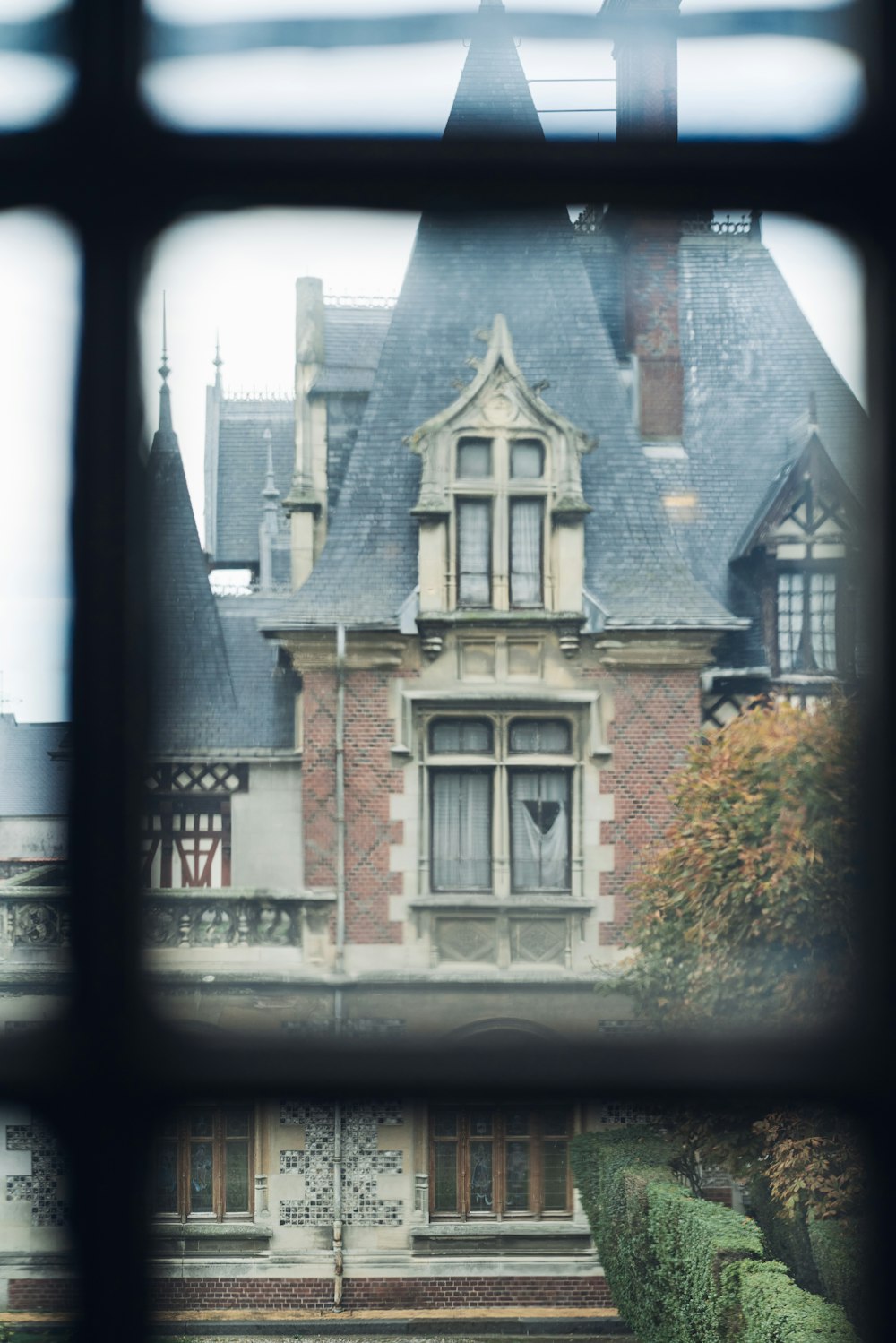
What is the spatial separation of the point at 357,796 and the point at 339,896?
0.51m

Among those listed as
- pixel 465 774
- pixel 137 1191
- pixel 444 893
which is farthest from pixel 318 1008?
pixel 137 1191

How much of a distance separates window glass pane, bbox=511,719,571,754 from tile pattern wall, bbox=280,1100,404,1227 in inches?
70.1

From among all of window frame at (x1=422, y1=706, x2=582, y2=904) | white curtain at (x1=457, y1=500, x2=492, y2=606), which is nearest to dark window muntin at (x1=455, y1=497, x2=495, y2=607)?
white curtain at (x1=457, y1=500, x2=492, y2=606)

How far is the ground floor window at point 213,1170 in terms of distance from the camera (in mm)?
7031

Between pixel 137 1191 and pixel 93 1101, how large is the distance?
0.08 m

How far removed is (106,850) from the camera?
82 centimetres

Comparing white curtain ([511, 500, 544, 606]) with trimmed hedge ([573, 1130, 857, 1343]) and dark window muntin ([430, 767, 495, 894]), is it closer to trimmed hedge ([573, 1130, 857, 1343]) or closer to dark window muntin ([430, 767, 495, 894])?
dark window muntin ([430, 767, 495, 894])

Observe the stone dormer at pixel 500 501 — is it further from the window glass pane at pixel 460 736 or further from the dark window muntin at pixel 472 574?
the window glass pane at pixel 460 736

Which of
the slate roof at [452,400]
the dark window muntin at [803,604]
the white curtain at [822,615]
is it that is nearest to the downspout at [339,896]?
the slate roof at [452,400]

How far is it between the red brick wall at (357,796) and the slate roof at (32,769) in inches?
220

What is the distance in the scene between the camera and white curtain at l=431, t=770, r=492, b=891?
6.97m

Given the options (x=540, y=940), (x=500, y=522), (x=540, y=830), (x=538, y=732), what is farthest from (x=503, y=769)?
(x=500, y=522)

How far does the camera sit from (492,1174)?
23.3ft

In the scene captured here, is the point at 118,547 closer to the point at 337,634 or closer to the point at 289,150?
the point at 289,150
